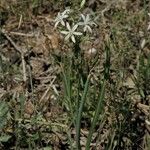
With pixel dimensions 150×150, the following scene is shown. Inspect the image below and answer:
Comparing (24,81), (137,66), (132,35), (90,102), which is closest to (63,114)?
(90,102)

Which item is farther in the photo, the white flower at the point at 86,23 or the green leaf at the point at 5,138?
the green leaf at the point at 5,138

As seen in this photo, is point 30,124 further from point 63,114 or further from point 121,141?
point 121,141

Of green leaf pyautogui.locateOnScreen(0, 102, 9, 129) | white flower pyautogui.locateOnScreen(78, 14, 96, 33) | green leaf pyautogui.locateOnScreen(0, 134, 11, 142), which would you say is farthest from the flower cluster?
green leaf pyautogui.locateOnScreen(0, 134, 11, 142)

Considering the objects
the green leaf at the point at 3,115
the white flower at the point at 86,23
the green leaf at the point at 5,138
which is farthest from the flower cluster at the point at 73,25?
the green leaf at the point at 5,138

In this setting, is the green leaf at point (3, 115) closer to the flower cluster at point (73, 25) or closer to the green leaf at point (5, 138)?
the green leaf at point (5, 138)

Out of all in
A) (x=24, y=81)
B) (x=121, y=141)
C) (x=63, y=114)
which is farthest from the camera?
(x=24, y=81)

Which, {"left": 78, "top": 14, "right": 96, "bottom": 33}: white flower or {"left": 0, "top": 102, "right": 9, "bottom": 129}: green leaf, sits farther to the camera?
{"left": 0, "top": 102, "right": 9, "bottom": 129}: green leaf

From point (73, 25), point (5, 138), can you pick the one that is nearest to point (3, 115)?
point (5, 138)

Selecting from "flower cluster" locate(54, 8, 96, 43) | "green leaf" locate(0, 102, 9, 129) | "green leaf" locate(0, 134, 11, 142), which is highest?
"flower cluster" locate(54, 8, 96, 43)

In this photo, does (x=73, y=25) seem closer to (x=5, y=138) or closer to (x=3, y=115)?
(x=3, y=115)

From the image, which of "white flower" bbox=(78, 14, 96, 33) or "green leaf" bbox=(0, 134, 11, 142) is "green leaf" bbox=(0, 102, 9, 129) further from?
"white flower" bbox=(78, 14, 96, 33)

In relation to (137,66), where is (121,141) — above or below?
below
